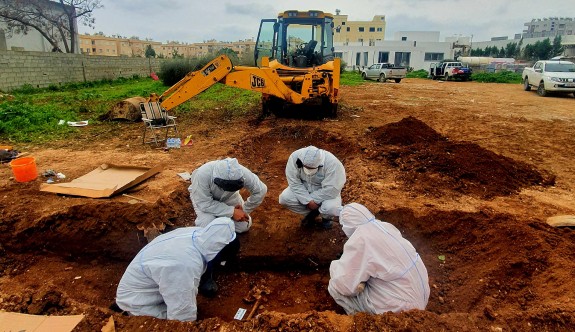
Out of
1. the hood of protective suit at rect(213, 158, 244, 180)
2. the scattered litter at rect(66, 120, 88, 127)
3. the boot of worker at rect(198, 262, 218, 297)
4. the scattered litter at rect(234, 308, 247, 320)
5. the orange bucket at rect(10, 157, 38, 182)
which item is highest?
the hood of protective suit at rect(213, 158, 244, 180)

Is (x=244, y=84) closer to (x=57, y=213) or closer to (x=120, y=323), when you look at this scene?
(x=57, y=213)

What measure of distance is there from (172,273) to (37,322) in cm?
92

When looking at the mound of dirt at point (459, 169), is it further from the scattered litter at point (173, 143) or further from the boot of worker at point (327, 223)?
the scattered litter at point (173, 143)

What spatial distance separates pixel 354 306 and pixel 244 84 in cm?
662

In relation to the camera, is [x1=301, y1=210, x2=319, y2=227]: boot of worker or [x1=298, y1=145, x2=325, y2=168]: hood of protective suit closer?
[x1=298, y1=145, x2=325, y2=168]: hood of protective suit

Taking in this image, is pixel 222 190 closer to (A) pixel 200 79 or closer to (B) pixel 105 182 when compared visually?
(B) pixel 105 182

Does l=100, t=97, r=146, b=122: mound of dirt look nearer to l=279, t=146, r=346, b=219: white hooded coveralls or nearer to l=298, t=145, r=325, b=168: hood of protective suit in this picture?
l=279, t=146, r=346, b=219: white hooded coveralls

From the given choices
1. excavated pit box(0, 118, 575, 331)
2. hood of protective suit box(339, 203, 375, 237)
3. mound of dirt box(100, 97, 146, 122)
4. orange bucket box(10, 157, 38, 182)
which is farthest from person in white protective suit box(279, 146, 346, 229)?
mound of dirt box(100, 97, 146, 122)

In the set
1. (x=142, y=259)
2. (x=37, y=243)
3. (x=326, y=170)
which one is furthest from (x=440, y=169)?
(x=37, y=243)

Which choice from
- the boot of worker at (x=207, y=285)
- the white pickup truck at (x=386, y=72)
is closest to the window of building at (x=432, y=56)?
the white pickup truck at (x=386, y=72)

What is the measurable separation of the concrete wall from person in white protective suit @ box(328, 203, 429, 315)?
16.7 meters

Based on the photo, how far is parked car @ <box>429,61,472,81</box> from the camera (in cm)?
2512

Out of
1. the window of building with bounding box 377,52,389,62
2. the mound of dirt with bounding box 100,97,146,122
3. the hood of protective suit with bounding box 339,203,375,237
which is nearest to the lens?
the hood of protective suit with bounding box 339,203,375,237

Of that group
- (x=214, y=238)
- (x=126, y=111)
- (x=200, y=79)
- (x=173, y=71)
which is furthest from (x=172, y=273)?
(x=173, y=71)
